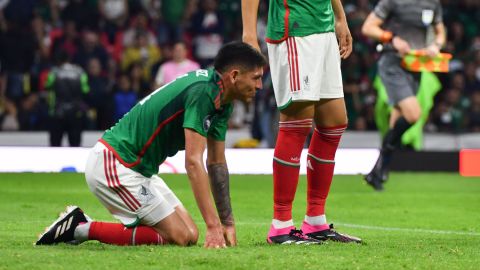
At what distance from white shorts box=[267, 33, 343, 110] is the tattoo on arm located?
2.12 feet

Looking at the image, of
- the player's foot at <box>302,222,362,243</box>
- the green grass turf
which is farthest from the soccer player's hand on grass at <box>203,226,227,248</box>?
the player's foot at <box>302,222,362,243</box>

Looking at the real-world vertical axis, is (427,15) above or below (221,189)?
above

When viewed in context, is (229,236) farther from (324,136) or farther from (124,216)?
(324,136)

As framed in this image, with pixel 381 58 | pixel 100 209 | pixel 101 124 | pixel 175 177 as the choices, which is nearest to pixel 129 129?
pixel 100 209

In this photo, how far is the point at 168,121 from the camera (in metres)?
7.06

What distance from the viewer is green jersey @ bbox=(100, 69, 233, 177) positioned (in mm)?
6871

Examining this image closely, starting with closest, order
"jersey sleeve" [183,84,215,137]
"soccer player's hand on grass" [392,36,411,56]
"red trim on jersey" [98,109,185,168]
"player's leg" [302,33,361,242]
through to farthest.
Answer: "jersey sleeve" [183,84,215,137], "red trim on jersey" [98,109,185,168], "player's leg" [302,33,361,242], "soccer player's hand on grass" [392,36,411,56]

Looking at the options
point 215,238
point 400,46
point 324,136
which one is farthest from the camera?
point 400,46

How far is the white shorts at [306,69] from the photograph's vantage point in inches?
297

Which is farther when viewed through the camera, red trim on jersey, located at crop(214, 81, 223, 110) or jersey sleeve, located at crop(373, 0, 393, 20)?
jersey sleeve, located at crop(373, 0, 393, 20)

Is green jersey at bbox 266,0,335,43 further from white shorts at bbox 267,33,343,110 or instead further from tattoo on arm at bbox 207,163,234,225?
tattoo on arm at bbox 207,163,234,225

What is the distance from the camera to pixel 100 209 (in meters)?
10.3

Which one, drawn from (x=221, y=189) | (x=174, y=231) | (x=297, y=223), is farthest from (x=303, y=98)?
(x=297, y=223)

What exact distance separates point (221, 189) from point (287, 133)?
2.05ft
